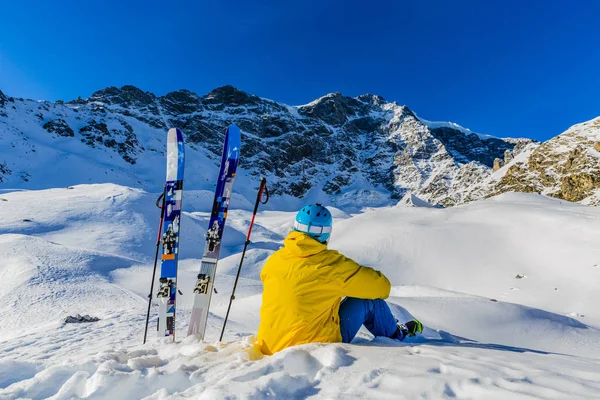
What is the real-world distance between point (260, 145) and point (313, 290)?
102 metres

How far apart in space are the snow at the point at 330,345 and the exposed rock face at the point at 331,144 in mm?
35499

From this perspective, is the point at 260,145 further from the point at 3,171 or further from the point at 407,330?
the point at 407,330

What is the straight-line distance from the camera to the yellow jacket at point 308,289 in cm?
283

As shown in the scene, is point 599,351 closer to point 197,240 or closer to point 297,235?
point 297,235

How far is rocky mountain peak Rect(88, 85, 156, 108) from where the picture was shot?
102275 millimetres

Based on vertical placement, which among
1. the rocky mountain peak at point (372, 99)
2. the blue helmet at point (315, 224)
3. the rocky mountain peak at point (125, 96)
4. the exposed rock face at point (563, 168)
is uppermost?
the rocky mountain peak at point (372, 99)

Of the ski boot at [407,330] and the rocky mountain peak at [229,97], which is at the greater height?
the rocky mountain peak at [229,97]

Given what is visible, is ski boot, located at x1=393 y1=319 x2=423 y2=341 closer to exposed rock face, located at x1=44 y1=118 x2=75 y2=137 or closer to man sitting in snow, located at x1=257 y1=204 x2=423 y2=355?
man sitting in snow, located at x1=257 y1=204 x2=423 y2=355

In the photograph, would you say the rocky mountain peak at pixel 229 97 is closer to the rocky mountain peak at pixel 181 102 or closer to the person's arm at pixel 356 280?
the rocky mountain peak at pixel 181 102

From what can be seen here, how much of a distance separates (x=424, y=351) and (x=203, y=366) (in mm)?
1836

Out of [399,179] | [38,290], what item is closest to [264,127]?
[399,179]

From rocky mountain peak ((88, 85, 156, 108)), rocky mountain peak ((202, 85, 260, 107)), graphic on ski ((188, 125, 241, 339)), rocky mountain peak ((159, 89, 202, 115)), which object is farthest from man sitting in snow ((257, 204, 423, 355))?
rocky mountain peak ((202, 85, 260, 107))

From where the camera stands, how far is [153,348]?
3.46 metres

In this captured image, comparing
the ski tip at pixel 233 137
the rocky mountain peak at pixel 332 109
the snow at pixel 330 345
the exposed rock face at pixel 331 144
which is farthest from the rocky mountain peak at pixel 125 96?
the ski tip at pixel 233 137
